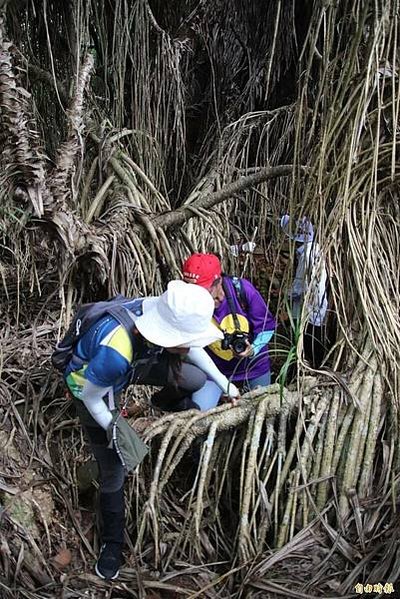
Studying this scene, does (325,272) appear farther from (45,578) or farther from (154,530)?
(45,578)

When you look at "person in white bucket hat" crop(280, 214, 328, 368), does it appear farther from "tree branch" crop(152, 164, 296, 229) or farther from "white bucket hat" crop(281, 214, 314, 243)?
"tree branch" crop(152, 164, 296, 229)

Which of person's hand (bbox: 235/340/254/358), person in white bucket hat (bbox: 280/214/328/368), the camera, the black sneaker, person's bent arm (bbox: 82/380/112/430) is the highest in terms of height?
person in white bucket hat (bbox: 280/214/328/368)

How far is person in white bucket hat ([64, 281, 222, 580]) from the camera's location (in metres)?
1.94

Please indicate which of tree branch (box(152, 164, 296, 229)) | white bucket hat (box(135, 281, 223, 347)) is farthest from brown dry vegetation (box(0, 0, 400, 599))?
A: white bucket hat (box(135, 281, 223, 347))

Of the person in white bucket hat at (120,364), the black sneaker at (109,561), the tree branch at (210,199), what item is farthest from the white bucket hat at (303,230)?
the black sneaker at (109,561)

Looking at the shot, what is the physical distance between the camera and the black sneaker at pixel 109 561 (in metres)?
2.29

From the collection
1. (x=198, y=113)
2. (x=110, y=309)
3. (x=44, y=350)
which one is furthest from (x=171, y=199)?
(x=110, y=309)

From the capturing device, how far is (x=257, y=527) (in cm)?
232

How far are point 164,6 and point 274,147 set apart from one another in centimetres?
104

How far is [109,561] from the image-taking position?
7.59 ft

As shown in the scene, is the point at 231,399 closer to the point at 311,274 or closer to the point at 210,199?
the point at 311,274

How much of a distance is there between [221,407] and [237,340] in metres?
0.34

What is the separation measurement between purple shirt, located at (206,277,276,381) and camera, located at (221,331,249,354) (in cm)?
4

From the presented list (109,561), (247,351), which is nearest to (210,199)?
(247,351)
